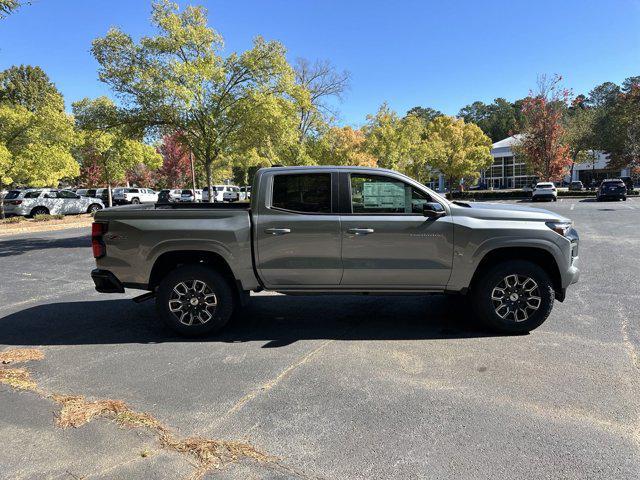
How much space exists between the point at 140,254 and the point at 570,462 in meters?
4.36

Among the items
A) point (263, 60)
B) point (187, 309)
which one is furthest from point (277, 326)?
point (263, 60)

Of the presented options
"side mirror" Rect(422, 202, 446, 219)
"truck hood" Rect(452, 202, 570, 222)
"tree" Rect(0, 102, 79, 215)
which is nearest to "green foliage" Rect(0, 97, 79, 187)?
"tree" Rect(0, 102, 79, 215)

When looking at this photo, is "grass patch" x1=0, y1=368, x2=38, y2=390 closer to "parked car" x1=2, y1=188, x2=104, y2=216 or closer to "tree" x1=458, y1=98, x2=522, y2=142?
"parked car" x1=2, y1=188, x2=104, y2=216

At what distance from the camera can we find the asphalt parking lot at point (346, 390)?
2785 mm

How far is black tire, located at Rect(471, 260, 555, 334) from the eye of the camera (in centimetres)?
488

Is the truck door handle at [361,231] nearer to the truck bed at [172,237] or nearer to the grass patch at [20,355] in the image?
the truck bed at [172,237]

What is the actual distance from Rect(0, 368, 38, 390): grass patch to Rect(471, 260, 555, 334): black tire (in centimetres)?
448

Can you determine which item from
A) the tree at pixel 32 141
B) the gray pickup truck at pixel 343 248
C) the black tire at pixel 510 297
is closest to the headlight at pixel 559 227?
the gray pickup truck at pixel 343 248

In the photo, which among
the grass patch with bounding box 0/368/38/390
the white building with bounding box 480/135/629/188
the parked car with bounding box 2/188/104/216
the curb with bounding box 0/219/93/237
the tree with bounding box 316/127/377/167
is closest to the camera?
the grass patch with bounding box 0/368/38/390

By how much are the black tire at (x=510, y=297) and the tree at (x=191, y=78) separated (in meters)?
11.1

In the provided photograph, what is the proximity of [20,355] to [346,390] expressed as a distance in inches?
136

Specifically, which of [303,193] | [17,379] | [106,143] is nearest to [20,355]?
[17,379]

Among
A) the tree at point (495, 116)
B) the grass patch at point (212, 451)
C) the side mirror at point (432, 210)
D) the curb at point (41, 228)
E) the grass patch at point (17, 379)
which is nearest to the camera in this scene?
the grass patch at point (212, 451)

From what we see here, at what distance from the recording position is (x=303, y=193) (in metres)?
5.06
